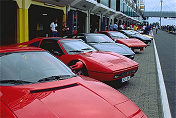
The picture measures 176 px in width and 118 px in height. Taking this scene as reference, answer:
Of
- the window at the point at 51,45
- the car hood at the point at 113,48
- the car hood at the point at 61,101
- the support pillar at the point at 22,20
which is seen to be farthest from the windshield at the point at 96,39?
the car hood at the point at 61,101

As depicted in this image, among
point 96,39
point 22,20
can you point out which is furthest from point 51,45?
point 22,20

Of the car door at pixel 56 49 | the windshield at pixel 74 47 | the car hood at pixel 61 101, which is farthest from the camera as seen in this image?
the windshield at pixel 74 47

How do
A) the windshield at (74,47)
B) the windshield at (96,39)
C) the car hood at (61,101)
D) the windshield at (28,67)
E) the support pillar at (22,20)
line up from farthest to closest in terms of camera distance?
the support pillar at (22,20) < the windshield at (96,39) < the windshield at (74,47) < the windshield at (28,67) < the car hood at (61,101)

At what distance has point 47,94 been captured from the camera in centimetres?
221

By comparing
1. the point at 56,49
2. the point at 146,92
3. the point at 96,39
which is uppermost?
the point at 96,39

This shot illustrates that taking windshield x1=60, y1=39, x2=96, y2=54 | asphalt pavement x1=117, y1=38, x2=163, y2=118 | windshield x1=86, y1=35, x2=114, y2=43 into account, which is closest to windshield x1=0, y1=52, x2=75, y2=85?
asphalt pavement x1=117, y1=38, x2=163, y2=118

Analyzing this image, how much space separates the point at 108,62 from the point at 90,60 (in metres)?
0.44

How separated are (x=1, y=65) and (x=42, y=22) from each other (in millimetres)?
16419

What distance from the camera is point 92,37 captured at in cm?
879

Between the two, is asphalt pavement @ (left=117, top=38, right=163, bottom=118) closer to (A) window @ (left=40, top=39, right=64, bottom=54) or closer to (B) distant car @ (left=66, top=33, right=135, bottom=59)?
(B) distant car @ (left=66, top=33, right=135, bottom=59)

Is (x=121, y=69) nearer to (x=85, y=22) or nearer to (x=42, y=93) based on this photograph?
(x=42, y=93)

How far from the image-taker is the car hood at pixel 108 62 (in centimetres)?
505

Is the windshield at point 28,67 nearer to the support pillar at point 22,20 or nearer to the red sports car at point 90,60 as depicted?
the red sports car at point 90,60

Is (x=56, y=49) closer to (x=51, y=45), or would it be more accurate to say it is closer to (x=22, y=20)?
(x=51, y=45)
